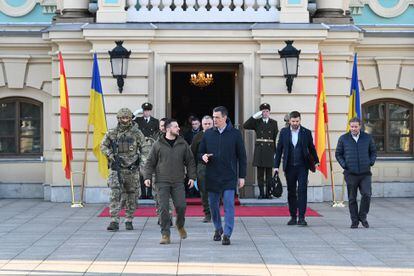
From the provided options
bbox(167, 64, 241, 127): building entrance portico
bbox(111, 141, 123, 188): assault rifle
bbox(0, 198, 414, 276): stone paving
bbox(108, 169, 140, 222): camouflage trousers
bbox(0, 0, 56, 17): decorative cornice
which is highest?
bbox(0, 0, 56, 17): decorative cornice

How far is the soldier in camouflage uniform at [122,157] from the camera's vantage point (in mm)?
15000

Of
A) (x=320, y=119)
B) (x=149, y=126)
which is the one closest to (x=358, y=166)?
(x=320, y=119)

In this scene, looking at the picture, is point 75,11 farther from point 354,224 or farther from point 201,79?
point 354,224

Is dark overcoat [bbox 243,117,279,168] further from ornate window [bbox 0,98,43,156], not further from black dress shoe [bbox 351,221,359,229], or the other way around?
ornate window [bbox 0,98,43,156]

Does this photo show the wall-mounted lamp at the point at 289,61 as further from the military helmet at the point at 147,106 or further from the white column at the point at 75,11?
the white column at the point at 75,11

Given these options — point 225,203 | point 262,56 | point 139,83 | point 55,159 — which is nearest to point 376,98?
point 262,56

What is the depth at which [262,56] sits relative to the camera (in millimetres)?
19828

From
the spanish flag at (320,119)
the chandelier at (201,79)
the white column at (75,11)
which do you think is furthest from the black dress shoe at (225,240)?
the chandelier at (201,79)

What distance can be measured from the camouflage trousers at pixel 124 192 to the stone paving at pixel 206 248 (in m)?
0.33

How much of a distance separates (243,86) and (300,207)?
4.78 meters

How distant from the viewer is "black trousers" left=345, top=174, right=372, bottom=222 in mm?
15430

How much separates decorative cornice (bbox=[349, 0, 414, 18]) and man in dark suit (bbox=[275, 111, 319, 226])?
6397mm

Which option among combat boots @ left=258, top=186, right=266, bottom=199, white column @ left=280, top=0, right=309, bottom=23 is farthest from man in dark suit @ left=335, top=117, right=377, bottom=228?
white column @ left=280, top=0, right=309, bottom=23

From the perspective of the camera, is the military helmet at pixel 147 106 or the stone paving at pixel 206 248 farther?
the military helmet at pixel 147 106
